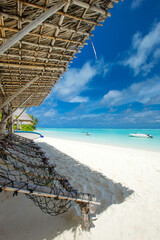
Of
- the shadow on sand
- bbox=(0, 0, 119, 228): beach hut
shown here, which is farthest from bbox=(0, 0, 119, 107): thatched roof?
the shadow on sand

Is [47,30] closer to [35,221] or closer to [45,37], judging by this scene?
[45,37]

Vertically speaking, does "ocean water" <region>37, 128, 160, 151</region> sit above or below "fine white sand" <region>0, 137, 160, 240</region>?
below

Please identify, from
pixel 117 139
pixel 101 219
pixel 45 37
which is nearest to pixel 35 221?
pixel 101 219

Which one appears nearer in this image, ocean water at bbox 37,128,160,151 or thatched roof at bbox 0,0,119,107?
thatched roof at bbox 0,0,119,107

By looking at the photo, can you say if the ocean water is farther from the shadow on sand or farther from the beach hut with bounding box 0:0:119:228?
the beach hut with bounding box 0:0:119:228

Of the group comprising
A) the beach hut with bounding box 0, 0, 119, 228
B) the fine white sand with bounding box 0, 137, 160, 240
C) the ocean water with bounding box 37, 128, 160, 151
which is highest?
the beach hut with bounding box 0, 0, 119, 228

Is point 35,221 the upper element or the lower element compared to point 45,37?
lower

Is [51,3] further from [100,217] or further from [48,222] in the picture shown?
[100,217]

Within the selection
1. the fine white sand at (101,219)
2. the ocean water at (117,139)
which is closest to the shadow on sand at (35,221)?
the fine white sand at (101,219)

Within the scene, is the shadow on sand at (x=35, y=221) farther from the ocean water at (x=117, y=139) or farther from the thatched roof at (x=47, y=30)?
the ocean water at (x=117, y=139)

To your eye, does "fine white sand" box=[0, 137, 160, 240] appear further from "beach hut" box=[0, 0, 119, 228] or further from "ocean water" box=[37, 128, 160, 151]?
"ocean water" box=[37, 128, 160, 151]

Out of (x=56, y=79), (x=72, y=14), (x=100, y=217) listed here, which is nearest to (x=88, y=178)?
(x=100, y=217)

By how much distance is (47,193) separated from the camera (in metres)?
1.55

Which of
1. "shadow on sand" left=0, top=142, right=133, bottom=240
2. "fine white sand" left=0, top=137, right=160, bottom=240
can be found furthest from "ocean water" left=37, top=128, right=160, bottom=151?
"shadow on sand" left=0, top=142, right=133, bottom=240
